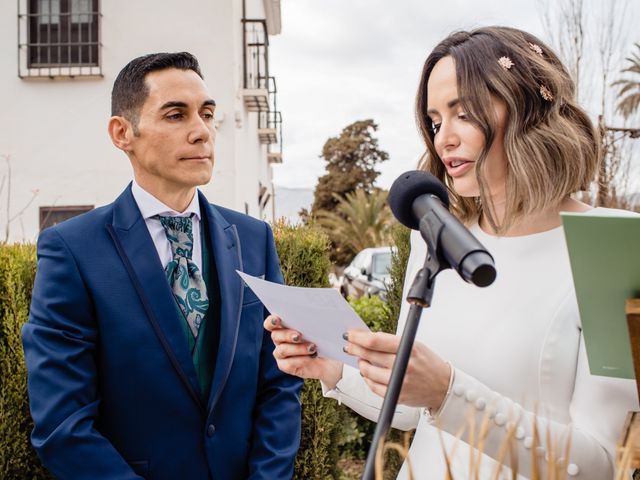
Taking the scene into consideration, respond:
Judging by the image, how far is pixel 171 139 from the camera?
7.92 feet

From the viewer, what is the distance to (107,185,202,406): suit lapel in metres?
2.24

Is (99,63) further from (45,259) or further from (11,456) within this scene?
(45,259)

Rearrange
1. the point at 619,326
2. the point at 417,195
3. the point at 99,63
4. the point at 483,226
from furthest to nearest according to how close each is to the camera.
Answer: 1. the point at 99,63
2. the point at 483,226
3. the point at 417,195
4. the point at 619,326

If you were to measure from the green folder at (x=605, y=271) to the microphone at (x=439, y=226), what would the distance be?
14 centimetres

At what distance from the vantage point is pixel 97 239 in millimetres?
2324

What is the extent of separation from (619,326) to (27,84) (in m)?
12.3

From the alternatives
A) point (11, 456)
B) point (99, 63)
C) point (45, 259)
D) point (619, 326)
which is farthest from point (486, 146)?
point (99, 63)

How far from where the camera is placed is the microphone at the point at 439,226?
3.61ft

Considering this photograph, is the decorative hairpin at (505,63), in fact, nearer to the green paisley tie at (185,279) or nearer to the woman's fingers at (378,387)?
the woman's fingers at (378,387)

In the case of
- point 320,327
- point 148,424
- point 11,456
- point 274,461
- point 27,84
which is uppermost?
point 27,84

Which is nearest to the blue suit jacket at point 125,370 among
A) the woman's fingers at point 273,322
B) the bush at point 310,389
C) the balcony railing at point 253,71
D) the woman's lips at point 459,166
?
the woman's fingers at point 273,322

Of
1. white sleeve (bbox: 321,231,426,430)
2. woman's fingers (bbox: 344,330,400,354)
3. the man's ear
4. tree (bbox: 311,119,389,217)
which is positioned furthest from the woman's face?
tree (bbox: 311,119,389,217)

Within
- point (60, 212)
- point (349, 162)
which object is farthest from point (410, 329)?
point (349, 162)

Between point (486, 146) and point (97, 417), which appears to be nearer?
point (486, 146)
